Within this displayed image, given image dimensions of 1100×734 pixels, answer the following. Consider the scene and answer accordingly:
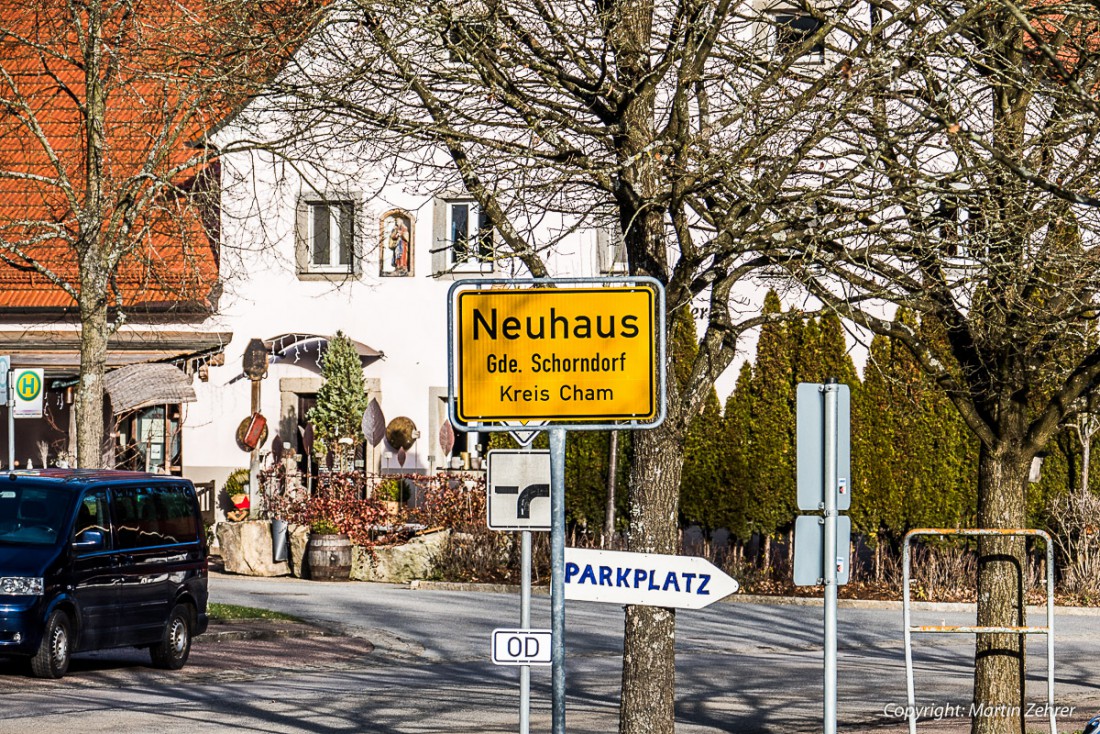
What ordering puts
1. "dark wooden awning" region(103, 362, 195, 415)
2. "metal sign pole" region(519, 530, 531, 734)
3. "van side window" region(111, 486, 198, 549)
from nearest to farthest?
"metal sign pole" region(519, 530, 531, 734), "van side window" region(111, 486, 198, 549), "dark wooden awning" region(103, 362, 195, 415)

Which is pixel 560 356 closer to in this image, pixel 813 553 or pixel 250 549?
pixel 813 553

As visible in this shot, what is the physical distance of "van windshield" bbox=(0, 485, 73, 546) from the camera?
14289 mm

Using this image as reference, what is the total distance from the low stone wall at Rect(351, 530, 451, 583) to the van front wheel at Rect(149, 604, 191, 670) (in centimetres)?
891

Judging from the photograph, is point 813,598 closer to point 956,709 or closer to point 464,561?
point 464,561

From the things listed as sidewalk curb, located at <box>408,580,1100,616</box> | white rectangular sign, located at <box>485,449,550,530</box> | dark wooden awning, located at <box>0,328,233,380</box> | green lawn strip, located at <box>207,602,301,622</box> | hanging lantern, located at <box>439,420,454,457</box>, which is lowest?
sidewalk curb, located at <box>408,580,1100,616</box>

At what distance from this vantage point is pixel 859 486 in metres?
23.9

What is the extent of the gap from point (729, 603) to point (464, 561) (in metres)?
4.33

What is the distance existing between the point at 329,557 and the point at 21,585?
10879mm

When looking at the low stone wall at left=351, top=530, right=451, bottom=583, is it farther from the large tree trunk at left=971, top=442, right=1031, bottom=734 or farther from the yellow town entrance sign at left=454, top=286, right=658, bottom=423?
the yellow town entrance sign at left=454, top=286, right=658, bottom=423

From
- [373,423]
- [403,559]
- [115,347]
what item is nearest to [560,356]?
[403,559]

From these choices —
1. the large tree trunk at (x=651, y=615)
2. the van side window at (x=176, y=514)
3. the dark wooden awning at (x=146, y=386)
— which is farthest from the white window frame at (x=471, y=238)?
the dark wooden awning at (x=146, y=386)

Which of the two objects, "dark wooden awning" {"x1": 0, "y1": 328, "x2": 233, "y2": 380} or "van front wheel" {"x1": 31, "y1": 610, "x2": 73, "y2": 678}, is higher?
"dark wooden awning" {"x1": 0, "y1": 328, "x2": 233, "y2": 380}

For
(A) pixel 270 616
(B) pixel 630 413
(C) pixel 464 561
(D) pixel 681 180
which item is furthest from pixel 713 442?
(B) pixel 630 413

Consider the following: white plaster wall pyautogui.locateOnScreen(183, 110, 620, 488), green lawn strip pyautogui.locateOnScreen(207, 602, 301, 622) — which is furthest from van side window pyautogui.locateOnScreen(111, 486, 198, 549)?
white plaster wall pyautogui.locateOnScreen(183, 110, 620, 488)
